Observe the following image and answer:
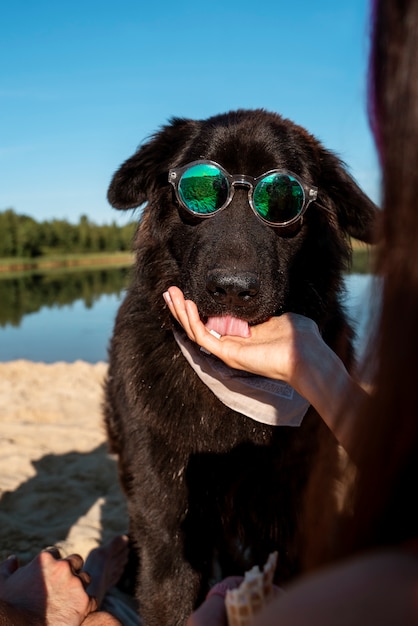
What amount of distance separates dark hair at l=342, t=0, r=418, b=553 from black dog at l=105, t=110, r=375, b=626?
1.63m

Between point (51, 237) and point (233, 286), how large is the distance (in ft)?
243

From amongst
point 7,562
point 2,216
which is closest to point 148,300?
point 7,562

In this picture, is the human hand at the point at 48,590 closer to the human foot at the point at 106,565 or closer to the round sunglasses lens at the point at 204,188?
the human foot at the point at 106,565

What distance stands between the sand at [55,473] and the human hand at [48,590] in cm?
83

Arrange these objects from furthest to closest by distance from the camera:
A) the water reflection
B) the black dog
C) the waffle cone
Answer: the water reflection < the black dog < the waffle cone

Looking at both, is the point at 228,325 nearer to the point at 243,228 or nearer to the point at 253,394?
the point at 253,394

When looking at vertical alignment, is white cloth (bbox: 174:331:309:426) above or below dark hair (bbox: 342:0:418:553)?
below

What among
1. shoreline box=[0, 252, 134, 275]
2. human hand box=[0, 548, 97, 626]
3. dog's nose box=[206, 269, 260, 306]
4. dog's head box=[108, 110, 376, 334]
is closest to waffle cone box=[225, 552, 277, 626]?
dog's head box=[108, 110, 376, 334]

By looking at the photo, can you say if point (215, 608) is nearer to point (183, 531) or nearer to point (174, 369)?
point (183, 531)

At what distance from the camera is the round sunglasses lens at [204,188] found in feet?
9.03

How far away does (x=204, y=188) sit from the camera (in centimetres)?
277

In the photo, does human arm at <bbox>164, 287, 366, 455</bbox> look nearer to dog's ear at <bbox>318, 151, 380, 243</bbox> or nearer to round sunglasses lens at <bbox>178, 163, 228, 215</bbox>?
round sunglasses lens at <bbox>178, 163, 228, 215</bbox>

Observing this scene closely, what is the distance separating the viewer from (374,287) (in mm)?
891

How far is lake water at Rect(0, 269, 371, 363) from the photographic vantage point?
11891 millimetres
